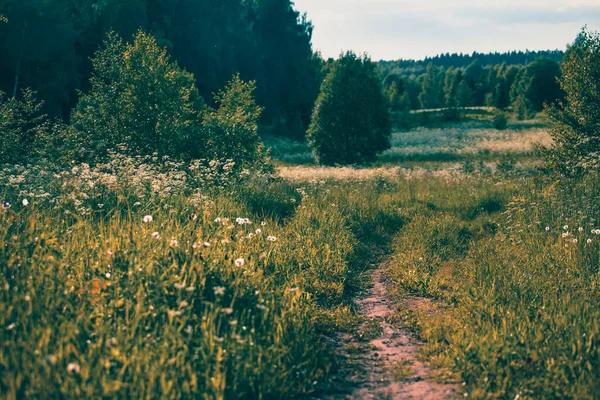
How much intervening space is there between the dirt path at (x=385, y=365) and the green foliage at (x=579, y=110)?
33.0 ft

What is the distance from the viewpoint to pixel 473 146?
3503 cm

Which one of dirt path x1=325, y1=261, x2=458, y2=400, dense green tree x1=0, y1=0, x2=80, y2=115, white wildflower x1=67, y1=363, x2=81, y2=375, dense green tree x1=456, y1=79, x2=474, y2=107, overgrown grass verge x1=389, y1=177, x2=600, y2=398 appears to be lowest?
dirt path x1=325, y1=261, x2=458, y2=400

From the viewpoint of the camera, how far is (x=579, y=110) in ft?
43.9

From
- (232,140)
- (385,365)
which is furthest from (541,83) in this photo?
(385,365)

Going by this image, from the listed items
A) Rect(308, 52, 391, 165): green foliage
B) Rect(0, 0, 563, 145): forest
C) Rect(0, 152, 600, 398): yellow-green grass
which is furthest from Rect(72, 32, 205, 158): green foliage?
Rect(308, 52, 391, 165): green foliage

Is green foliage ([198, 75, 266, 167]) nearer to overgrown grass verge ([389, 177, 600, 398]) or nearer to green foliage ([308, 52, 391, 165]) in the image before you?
overgrown grass verge ([389, 177, 600, 398])

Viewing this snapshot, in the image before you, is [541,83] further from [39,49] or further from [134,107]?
[134,107]

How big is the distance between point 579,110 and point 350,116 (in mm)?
15287

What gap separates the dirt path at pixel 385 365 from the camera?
3.70 metres

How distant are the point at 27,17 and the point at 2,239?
96.2 feet

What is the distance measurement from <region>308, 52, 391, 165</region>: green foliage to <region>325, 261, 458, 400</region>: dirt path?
23.0 meters

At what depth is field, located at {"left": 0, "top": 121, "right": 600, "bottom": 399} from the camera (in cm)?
Answer: 333

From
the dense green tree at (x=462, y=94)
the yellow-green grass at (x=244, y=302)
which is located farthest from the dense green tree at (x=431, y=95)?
the yellow-green grass at (x=244, y=302)

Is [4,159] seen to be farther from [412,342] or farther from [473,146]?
[473,146]
